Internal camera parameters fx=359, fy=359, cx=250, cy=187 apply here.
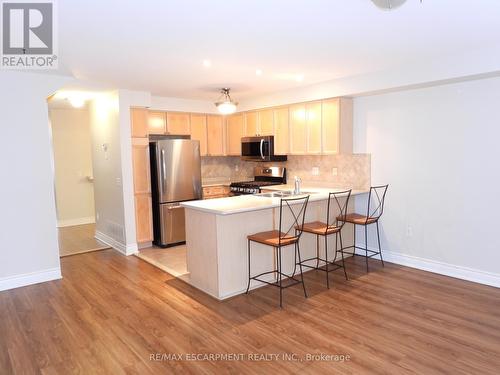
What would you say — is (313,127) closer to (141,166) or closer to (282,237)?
(282,237)

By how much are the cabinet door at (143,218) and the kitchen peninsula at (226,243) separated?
1.72 meters

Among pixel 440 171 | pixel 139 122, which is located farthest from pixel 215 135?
pixel 440 171

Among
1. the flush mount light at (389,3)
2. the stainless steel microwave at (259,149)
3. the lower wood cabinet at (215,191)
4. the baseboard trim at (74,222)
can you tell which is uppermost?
the flush mount light at (389,3)

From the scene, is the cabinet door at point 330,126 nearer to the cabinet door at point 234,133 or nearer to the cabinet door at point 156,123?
the cabinet door at point 234,133

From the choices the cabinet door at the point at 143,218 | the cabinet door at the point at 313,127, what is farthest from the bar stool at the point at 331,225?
the cabinet door at the point at 143,218

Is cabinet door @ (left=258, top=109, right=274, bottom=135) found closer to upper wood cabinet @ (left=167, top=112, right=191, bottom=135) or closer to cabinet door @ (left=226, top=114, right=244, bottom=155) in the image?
cabinet door @ (left=226, top=114, right=244, bottom=155)

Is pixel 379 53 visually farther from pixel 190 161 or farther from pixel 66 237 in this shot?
pixel 66 237

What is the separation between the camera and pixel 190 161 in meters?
5.77

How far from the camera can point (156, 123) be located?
5.90 metres

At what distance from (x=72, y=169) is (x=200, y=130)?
3032 millimetres

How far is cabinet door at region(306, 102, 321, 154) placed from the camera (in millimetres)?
5137

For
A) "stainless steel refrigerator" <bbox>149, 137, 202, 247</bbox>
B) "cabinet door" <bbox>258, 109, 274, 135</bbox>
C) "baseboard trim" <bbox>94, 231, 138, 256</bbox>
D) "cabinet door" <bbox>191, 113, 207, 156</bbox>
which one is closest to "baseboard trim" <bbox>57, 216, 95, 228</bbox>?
"baseboard trim" <bbox>94, 231, 138, 256</bbox>

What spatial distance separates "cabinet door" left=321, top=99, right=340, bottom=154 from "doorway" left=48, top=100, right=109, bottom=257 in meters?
4.78

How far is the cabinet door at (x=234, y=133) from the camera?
6504 mm
